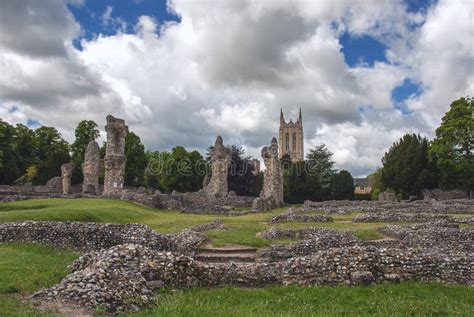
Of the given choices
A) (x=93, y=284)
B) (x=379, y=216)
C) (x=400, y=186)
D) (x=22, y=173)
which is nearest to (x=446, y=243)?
(x=379, y=216)

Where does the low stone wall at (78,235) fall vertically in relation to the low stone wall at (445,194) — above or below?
below

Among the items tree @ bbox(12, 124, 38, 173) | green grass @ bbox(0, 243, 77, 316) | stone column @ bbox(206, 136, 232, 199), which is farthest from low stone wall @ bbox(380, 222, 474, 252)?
tree @ bbox(12, 124, 38, 173)

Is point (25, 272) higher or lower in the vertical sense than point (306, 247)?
lower

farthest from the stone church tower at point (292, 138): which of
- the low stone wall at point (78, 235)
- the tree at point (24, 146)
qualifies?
the low stone wall at point (78, 235)

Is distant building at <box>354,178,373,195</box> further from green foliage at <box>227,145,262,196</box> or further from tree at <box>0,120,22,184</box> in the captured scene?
tree at <box>0,120,22,184</box>

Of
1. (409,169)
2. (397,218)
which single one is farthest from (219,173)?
(397,218)

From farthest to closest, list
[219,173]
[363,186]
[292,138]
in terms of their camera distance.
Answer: [292,138] → [363,186] → [219,173]

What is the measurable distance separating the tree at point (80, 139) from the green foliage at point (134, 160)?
575 cm

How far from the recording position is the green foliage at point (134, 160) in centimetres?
7162

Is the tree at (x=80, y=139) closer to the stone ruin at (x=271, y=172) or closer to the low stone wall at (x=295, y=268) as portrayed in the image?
the stone ruin at (x=271, y=172)

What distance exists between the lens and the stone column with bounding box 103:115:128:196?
4162 cm

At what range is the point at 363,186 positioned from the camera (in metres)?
126

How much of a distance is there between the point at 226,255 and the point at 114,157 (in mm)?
30063

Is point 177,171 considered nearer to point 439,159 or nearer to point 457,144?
point 439,159
